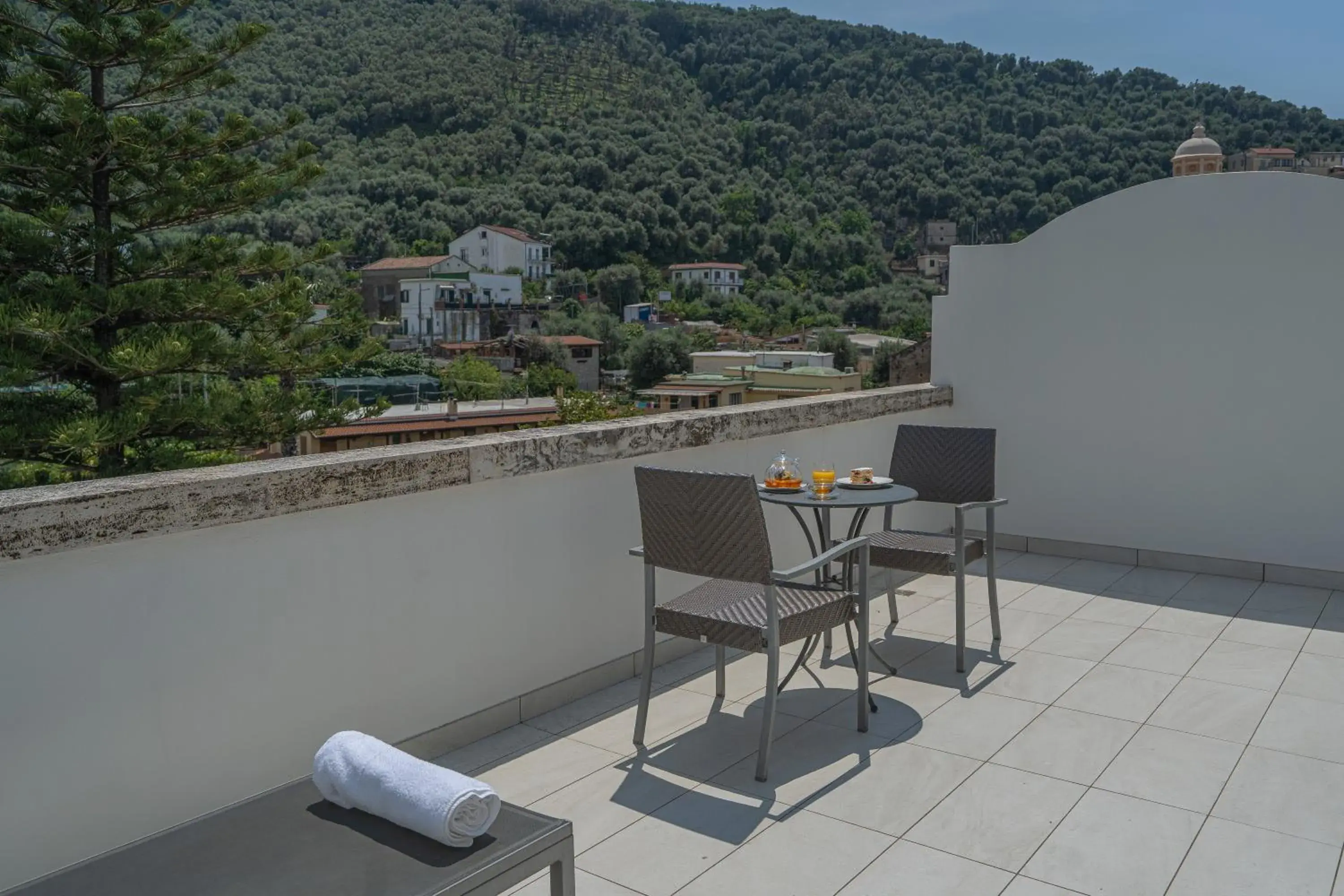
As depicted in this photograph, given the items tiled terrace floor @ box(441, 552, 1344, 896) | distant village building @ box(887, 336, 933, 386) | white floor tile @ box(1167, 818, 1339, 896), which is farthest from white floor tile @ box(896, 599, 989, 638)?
distant village building @ box(887, 336, 933, 386)

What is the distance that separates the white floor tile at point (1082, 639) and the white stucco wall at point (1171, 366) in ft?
3.83

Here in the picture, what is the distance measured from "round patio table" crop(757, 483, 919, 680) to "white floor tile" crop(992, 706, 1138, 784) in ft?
1.68

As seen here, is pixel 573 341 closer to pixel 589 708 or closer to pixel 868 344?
pixel 868 344

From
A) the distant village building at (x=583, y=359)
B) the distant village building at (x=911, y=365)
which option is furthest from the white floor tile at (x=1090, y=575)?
the distant village building at (x=583, y=359)

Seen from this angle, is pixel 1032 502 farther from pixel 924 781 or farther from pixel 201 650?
pixel 201 650

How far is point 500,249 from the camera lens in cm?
5175

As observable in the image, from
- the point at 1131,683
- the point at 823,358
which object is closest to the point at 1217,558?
the point at 1131,683

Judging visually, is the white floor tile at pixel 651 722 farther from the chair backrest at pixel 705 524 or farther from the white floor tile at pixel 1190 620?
the white floor tile at pixel 1190 620

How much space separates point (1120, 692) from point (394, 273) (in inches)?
1925

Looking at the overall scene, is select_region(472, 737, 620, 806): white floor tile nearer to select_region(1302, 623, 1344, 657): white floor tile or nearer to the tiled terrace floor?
the tiled terrace floor

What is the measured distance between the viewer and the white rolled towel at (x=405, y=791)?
1499 millimetres

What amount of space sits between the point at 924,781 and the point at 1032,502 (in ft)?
9.74

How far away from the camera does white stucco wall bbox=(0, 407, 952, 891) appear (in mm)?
1948

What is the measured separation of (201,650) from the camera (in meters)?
2.20
